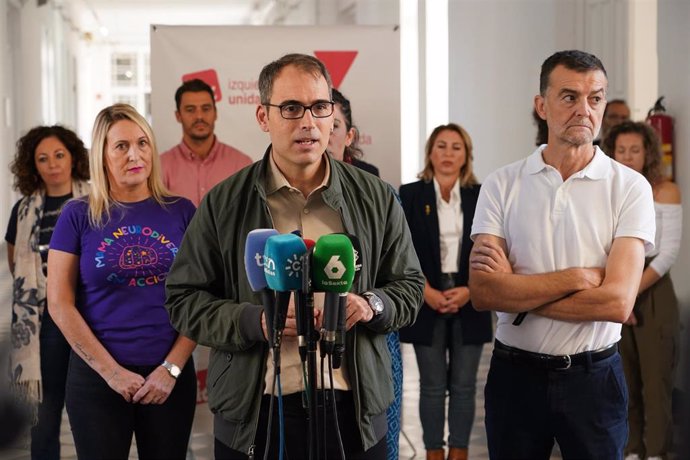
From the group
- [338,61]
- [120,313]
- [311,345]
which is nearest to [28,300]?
[120,313]

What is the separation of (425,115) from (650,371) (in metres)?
5.16

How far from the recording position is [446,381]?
5141 millimetres

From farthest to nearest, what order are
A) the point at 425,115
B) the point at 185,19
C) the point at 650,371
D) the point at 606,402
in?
the point at 185,19 → the point at 425,115 → the point at 650,371 → the point at 606,402

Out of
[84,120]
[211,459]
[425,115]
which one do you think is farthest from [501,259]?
[84,120]

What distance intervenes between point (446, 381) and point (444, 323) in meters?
0.32

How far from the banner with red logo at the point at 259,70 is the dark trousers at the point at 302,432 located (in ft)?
11.6

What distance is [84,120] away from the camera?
25.3 metres

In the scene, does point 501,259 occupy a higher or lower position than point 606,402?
higher

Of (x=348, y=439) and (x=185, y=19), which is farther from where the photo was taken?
(x=185, y=19)

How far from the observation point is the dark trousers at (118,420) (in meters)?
3.26

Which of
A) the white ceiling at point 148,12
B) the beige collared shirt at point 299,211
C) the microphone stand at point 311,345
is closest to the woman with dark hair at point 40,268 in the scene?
the beige collared shirt at point 299,211

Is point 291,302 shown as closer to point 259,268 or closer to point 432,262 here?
point 259,268

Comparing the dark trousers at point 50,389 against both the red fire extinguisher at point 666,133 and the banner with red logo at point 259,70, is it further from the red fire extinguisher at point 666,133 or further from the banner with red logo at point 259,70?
the red fire extinguisher at point 666,133

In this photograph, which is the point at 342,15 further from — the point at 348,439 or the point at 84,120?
the point at 84,120
